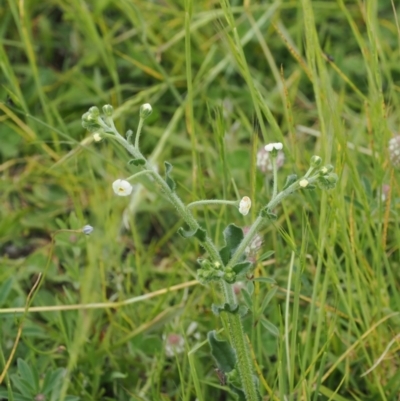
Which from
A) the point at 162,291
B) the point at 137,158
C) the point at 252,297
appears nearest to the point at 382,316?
the point at 252,297

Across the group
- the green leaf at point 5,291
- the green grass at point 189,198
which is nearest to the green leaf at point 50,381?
the green grass at point 189,198

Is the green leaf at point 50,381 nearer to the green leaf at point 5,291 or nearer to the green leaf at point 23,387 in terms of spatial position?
the green leaf at point 23,387

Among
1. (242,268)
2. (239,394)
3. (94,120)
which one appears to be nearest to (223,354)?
(239,394)

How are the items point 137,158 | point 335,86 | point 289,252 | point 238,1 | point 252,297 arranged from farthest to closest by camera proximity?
point 238,1 < point 335,86 < point 289,252 < point 252,297 < point 137,158

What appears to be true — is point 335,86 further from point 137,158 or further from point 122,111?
point 137,158

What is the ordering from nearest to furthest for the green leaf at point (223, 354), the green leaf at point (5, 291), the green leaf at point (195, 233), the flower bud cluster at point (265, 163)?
1. the green leaf at point (195, 233)
2. the green leaf at point (223, 354)
3. the green leaf at point (5, 291)
4. the flower bud cluster at point (265, 163)

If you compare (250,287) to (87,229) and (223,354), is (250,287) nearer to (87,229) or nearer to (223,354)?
(223,354)

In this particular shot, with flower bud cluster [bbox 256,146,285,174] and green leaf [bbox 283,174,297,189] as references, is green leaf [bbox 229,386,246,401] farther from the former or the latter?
flower bud cluster [bbox 256,146,285,174]
